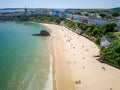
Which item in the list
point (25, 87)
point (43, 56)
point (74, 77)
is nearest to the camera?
point (25, 87)

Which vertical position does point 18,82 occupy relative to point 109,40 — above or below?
below

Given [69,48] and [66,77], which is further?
[69,48]

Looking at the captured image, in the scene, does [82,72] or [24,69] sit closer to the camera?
[82,72]

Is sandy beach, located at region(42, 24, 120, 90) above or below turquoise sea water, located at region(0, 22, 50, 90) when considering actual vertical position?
above

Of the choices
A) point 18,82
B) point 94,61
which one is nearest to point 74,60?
point 94,61

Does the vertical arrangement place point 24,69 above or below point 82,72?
below

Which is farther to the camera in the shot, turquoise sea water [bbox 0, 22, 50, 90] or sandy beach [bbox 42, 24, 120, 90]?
turquoise sea water [bbox 0, 22, 50, 90]

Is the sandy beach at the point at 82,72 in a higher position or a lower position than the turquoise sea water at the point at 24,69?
higher

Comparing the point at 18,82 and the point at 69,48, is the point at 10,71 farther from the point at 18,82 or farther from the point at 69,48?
the point at 69,48

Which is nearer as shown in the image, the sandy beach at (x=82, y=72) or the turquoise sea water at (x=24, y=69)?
the sandy beach at (x=82, y=72)

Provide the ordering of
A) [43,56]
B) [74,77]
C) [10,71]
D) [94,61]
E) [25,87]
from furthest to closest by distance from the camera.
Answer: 1. [43,56]
2. [94,61]
3. [10,71]
4. [74,77]
5. [25,87]
